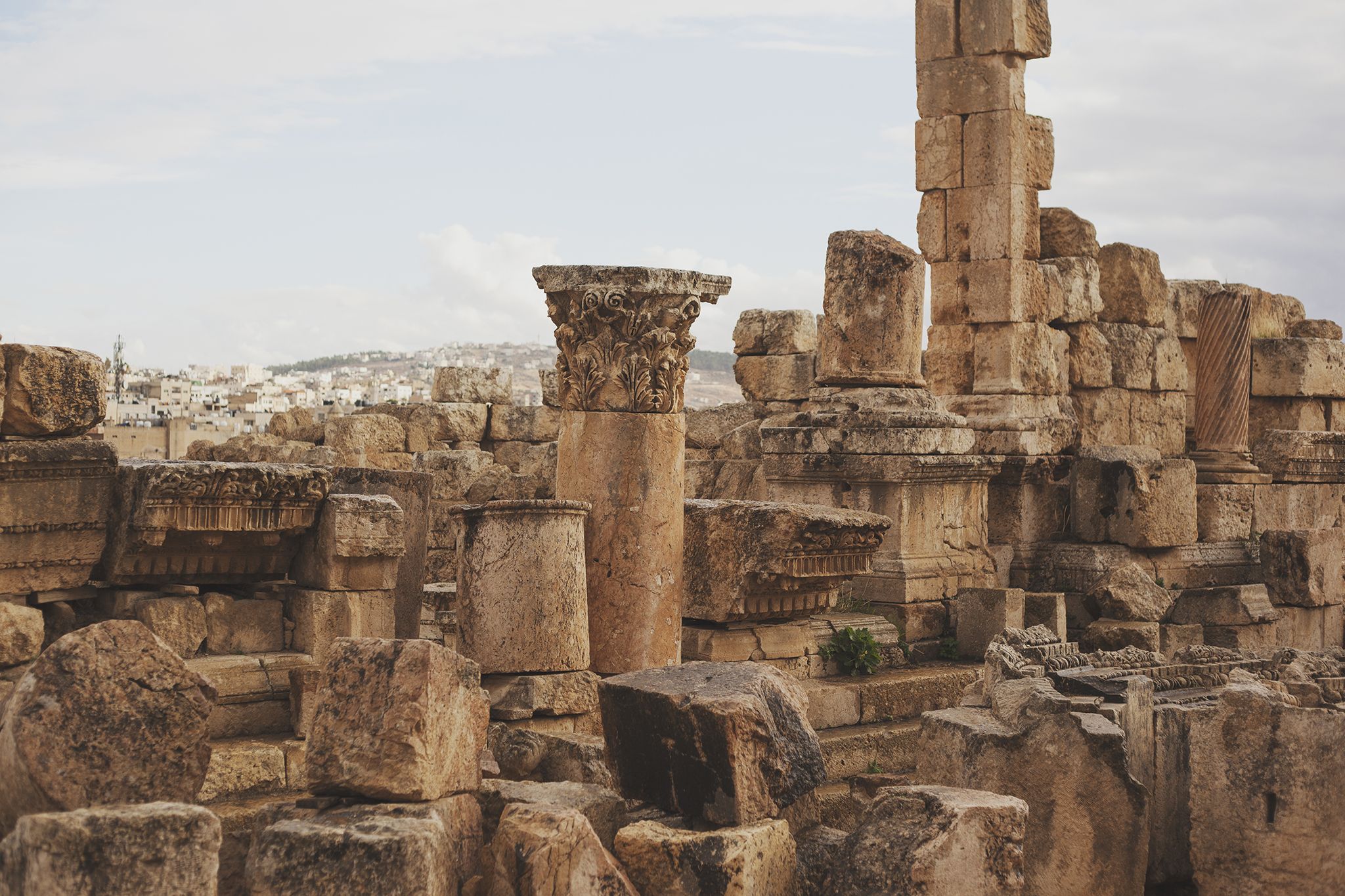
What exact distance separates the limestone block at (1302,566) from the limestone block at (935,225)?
3611mm

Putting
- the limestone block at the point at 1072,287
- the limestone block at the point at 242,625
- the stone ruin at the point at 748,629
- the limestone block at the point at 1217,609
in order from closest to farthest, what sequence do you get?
the stone ruin at the point at 748,629 < the limestone block at the point at 242,625 < the limestone block at the point at 1217,609 < the limestone block at the point at 1072,287

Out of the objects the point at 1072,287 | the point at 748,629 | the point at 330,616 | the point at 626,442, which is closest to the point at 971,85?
the point at 1072,287

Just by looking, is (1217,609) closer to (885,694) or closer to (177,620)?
(885,694)

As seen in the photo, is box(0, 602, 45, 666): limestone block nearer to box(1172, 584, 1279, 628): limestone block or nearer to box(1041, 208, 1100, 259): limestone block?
box(1172, 584, 1279, 628): limestone block

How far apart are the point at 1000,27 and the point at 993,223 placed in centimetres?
161

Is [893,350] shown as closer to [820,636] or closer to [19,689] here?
[820,636]

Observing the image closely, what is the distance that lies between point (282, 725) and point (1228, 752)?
391cm

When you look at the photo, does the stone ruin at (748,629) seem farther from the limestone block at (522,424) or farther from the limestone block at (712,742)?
the limestone block at (522,424)

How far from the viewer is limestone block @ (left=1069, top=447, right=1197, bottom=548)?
39.8 ft

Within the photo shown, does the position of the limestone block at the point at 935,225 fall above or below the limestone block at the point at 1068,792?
above

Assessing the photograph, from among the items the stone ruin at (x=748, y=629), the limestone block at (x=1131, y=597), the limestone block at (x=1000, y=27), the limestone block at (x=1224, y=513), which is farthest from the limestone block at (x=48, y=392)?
the limestone block at (x=1224, y=513)

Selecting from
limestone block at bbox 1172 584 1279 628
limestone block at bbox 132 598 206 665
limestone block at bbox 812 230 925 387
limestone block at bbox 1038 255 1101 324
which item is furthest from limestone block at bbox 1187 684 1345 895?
limestone block at bbox 1038 255 1101 324

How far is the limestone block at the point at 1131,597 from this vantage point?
36.4 feet

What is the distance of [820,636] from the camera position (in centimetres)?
918
